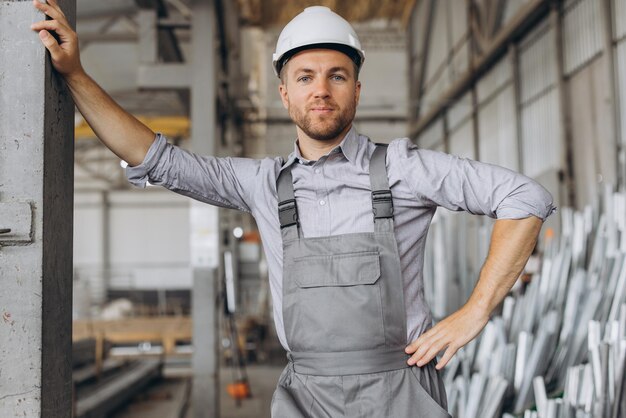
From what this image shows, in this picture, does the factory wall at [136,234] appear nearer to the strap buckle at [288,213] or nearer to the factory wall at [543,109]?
the factory wall at [543,109]

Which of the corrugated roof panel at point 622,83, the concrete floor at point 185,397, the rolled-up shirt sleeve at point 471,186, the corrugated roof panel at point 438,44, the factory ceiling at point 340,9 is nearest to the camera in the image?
the rolled-up shirt sleeve at point 471,186

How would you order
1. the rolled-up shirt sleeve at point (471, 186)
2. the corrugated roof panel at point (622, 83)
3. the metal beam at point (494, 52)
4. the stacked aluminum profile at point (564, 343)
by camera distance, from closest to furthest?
the rolled-up shirt sleeve at point (471, 186), the stacked aluminum profile at point (564, 343), the corrugated roof panel at point (622, 83), the metal beam at point (494, 52)

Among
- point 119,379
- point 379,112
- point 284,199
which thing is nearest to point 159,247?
point 379,112

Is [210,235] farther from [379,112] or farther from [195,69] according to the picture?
[379,112]

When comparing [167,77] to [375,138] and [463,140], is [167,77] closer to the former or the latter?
[463,140]

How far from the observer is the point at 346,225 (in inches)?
76.7

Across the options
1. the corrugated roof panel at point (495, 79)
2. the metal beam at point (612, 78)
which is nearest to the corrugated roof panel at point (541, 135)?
the corrugated roof panel at point (495, 79)

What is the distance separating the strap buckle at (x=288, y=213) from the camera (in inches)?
77.8

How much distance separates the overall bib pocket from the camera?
1.86 metres

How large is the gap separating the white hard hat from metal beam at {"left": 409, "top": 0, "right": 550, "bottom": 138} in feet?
23.1

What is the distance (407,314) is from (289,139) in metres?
15.6

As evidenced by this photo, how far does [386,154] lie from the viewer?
200 centimetres

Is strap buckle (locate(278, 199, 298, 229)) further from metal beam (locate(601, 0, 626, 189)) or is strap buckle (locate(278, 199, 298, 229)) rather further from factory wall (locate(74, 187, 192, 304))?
factory wall (locate(74, 187, 192, 304))

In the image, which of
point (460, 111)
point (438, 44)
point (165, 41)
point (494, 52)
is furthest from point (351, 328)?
point (438, 44)
